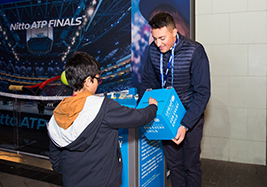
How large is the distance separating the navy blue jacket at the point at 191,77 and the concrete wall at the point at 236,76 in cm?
178

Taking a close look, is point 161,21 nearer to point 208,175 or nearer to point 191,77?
point 191,77

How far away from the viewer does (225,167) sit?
3.54m

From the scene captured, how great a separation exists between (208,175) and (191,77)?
176cm

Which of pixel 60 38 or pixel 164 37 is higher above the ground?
pixel 60 38

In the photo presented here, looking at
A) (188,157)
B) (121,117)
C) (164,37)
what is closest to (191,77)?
(164,37)

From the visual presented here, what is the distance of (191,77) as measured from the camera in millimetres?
2096

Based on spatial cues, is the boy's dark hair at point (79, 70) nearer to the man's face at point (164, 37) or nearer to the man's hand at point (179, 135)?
the man's face at point (164, 37)

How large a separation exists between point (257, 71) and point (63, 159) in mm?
2985

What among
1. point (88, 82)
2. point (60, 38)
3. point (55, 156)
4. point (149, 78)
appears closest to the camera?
point (88, 82)

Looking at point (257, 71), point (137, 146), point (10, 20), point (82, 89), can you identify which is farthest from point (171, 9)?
point (10, 20)

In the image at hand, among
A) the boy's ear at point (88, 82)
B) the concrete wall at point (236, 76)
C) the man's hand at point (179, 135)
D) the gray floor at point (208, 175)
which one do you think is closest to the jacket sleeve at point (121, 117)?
the boy's ear at point (88, 82)

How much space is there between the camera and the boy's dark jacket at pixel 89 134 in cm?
146

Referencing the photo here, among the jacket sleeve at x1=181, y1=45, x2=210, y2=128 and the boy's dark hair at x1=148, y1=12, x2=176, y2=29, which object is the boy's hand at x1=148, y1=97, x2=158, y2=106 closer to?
the jacket sleeve at x1=181, y1=45, x2=210, y2=128

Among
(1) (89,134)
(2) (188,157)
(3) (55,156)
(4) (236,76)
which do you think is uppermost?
(4) (236,76)
